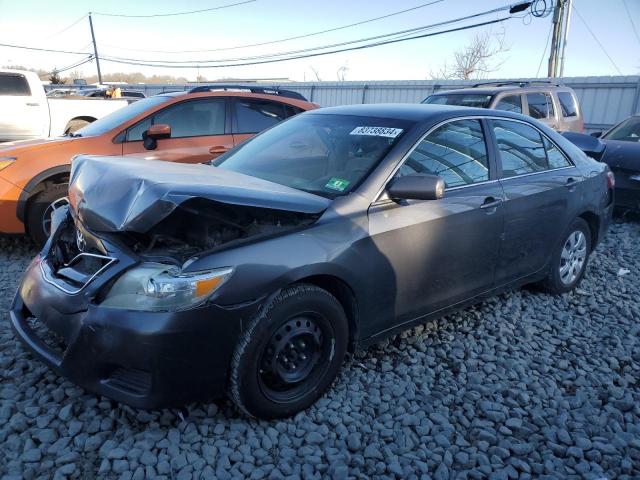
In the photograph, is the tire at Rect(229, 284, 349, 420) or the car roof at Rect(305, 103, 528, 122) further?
the car roof at Rect(305, 103, 528, 122)

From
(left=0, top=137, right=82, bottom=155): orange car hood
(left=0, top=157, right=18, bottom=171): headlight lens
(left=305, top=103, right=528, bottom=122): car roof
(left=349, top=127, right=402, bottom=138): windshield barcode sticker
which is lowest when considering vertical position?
(left=0, top=157, right=18, bottom=171): headlight lens

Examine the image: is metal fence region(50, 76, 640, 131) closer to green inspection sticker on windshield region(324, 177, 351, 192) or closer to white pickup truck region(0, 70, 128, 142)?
white pickup truck region(0, 70, 128, 142)

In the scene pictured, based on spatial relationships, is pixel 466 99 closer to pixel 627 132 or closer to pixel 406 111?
pixel 627 132

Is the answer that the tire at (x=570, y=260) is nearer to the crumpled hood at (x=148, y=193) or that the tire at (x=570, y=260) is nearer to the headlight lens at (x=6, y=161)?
the crumpled hood at (x=148, y=193)

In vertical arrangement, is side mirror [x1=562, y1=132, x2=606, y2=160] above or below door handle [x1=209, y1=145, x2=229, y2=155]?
above

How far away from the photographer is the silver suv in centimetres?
887

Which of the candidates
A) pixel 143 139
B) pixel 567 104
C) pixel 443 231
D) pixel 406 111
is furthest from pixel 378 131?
pixel 567 104

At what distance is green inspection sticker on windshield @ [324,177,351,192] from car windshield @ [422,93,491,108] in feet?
20.0

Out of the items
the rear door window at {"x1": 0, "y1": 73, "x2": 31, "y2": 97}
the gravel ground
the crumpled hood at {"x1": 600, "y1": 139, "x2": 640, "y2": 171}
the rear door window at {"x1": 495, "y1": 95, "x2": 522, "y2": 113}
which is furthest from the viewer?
the rear door window at {"x1": 0, "y1": 73, "x2": 31, "y2": 97}

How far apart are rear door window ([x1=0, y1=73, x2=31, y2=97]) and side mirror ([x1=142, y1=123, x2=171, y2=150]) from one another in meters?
6.65

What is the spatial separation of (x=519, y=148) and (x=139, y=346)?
3.19 m

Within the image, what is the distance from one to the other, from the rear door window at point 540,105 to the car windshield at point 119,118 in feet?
21.5

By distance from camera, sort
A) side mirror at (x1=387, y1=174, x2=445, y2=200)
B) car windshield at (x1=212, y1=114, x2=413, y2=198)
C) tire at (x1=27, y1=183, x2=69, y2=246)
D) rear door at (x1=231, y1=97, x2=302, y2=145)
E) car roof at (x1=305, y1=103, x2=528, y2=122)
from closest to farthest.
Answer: side mirror at (x1=387, y1=174, x2=445, y2=200), car windshield at (x1=212, y1=114, x2=413, y2=198), car roof at (x1=305, y1=103, x2=528, y2=122), tire at (x1=27, y1=183, x2=69, y2=246), rear door at (x1=231, y1=97, x2=302, y2=145)

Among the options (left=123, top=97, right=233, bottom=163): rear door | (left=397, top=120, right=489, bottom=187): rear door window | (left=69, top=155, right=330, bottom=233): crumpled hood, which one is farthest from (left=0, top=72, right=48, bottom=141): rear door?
(left=397, top=120, right=489, bottom=187): rear door window
